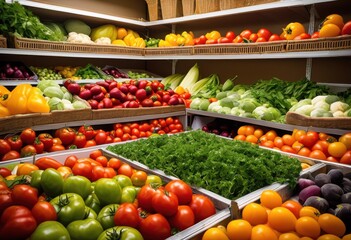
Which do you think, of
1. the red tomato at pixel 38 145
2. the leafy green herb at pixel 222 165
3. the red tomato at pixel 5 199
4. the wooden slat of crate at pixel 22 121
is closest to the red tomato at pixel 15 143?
the red tomato at pixel 38 145

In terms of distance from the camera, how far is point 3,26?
3334 mm

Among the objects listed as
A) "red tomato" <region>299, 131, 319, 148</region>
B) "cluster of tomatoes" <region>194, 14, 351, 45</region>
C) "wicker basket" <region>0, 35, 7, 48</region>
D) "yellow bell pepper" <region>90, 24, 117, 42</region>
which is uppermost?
"yellow bell pepper" <region>90, 24, 117, 42</region>

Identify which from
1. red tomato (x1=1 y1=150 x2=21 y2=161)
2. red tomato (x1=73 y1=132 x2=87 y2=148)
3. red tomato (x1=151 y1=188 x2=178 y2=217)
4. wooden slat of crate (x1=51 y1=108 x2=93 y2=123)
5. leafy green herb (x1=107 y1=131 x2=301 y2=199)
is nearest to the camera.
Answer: red tomato (x1=151 y1=188 x2=178 y2=217)

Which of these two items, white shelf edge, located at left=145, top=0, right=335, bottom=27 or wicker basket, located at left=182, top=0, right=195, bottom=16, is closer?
white shelf edge, located at left=145, top=0, right=335, bottom=27

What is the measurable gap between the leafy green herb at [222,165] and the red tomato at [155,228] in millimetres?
490

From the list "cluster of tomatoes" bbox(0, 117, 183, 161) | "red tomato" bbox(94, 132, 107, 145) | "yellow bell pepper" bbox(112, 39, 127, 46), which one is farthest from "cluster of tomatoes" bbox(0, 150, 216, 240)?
"yellow bell pepper" bbox(112, 39, 127, 46)

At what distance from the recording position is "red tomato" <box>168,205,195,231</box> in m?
1.33

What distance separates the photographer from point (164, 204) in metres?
1.29

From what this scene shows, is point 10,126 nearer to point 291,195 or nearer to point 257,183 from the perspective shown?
point 257,183

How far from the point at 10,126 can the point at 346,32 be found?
3.46 metres

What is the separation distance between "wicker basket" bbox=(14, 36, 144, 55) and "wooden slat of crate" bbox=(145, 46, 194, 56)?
164 mm

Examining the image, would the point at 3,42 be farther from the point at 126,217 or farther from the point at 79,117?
the point at 126,217

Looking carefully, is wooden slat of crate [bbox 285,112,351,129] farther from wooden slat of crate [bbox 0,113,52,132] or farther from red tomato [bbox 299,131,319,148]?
wooden slat of crate [bbox 0,113,52,132]

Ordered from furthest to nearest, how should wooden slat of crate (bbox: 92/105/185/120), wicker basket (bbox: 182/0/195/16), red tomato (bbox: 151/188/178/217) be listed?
wicker basket (bbox: 182/0/195/16) < wooden slat of crate (bbox: 92/105/185/120) < red tomato (bbox: 151/188/178/217)
